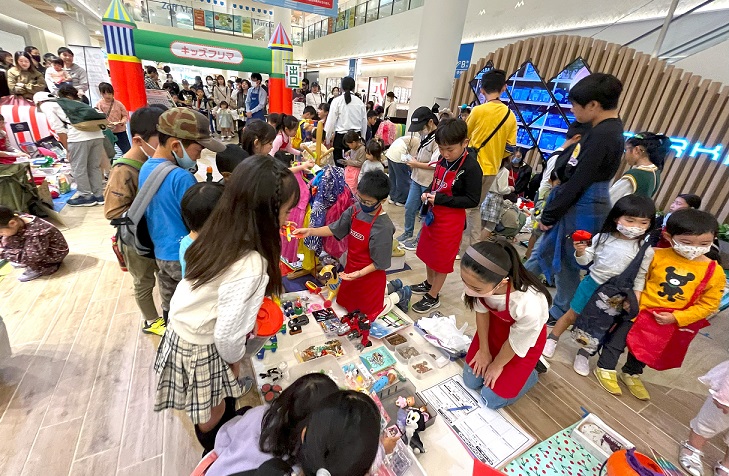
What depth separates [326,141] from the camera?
5.08 m

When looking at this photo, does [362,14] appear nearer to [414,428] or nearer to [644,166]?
[644,166]

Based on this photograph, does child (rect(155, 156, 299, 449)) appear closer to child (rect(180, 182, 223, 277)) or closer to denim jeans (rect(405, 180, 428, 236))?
child (rect(180, 182, 223, 277))

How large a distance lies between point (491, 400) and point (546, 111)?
612 centimetres

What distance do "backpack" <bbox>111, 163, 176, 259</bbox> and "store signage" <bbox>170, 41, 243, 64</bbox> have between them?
4436 mm

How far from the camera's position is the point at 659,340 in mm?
2037

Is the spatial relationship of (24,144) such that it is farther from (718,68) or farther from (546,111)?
(718,68)

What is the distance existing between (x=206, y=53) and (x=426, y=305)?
17.4 feet

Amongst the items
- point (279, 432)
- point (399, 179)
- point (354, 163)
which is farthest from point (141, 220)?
point (399, 179)

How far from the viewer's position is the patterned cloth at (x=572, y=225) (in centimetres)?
229

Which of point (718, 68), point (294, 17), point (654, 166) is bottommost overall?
point (654, 166)

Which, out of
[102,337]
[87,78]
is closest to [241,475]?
[102,337]

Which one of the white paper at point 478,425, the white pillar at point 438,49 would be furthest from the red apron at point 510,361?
the white pillar at point 438,49

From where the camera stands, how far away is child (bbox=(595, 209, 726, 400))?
5.86ft

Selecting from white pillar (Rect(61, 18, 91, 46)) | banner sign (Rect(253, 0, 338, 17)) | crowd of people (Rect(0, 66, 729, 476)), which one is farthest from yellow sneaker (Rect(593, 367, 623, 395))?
white pillar (Rect(61, 18, 91, 46))
